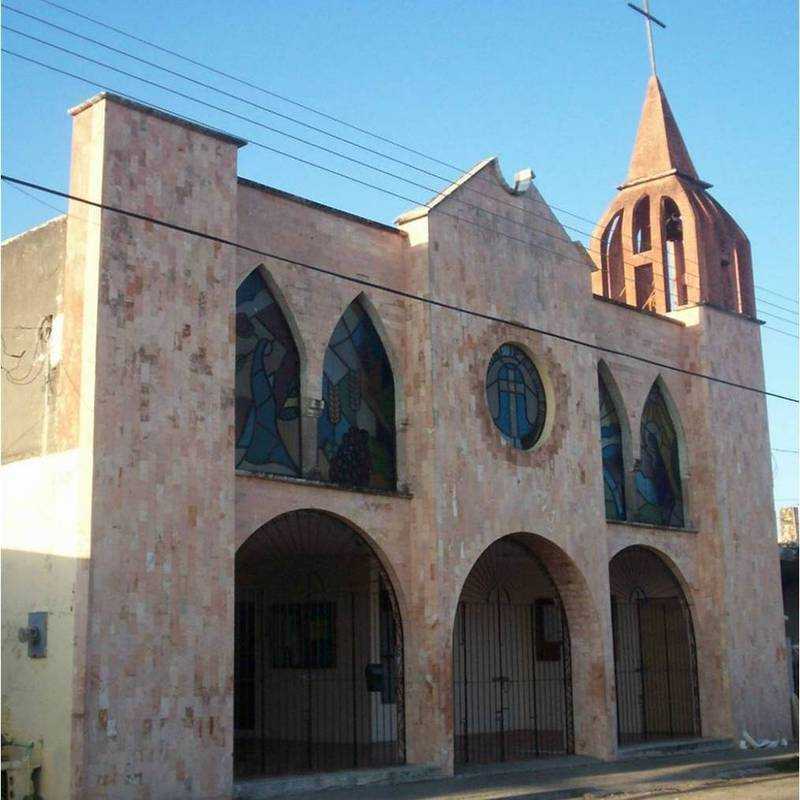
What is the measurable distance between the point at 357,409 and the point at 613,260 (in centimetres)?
991

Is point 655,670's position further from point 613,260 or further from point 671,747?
point 613,260

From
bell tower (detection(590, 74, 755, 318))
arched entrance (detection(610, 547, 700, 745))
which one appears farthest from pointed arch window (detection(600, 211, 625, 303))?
arched entrance (detection(610, 547, 700, 745))

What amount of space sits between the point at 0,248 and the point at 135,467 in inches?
168

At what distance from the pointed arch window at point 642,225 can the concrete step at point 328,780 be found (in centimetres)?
1255

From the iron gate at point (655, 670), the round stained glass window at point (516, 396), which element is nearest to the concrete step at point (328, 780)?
the round stained glass window at point (516, 396)

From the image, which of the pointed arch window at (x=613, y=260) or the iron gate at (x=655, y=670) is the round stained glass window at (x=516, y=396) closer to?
the iron gate at (x=655, y=670)

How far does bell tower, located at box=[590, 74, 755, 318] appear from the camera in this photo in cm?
2352

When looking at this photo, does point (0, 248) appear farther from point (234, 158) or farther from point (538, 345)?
point (538, 345)

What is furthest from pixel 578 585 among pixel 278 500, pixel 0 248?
pixel 0 248

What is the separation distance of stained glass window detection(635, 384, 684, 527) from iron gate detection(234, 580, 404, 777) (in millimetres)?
5276

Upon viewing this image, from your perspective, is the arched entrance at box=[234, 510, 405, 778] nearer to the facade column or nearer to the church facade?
the church facade

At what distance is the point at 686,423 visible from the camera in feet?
74.5

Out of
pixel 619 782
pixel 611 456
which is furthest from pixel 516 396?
pixel 619 782

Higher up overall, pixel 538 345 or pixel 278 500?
pixel 538 345
